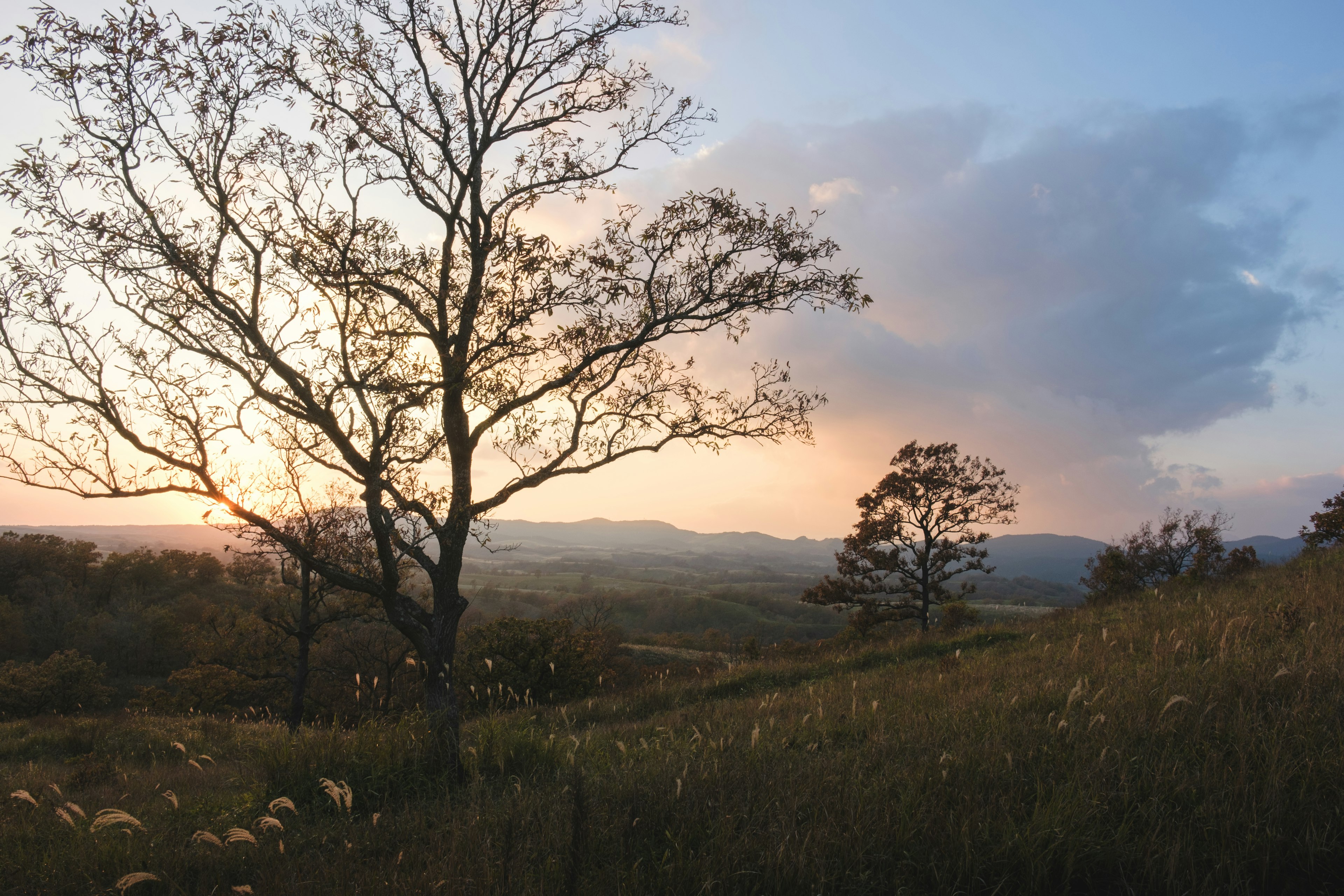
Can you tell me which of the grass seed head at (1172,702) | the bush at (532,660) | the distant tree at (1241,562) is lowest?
the bush at (532,660)

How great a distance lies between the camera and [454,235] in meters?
9.13

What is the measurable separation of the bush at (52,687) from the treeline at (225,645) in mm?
83

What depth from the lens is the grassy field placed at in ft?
11.2

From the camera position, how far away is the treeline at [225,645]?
22766mm

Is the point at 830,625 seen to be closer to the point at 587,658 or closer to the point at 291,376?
the point at 587,658

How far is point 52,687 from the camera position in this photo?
35.4 m

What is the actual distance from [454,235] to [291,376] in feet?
10.4

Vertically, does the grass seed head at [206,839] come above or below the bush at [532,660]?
above

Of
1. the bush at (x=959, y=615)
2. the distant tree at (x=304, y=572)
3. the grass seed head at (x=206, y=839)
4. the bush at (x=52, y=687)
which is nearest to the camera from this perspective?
the grass seed head at (x=206, y=839)

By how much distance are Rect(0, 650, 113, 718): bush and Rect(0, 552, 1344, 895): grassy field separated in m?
37.9

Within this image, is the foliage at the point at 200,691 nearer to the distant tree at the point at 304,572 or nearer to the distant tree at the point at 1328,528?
the distant tree at the point at 304,572

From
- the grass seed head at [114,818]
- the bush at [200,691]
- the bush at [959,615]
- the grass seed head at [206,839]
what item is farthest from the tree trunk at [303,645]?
the bush at [959,615]

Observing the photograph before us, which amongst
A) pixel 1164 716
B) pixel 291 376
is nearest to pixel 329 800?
pixel 291 376

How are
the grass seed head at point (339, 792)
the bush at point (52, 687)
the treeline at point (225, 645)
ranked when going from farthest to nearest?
the bush at point (52, 687) → the treeline at point (225, 645) → the grass seed head at point (339, 792)
